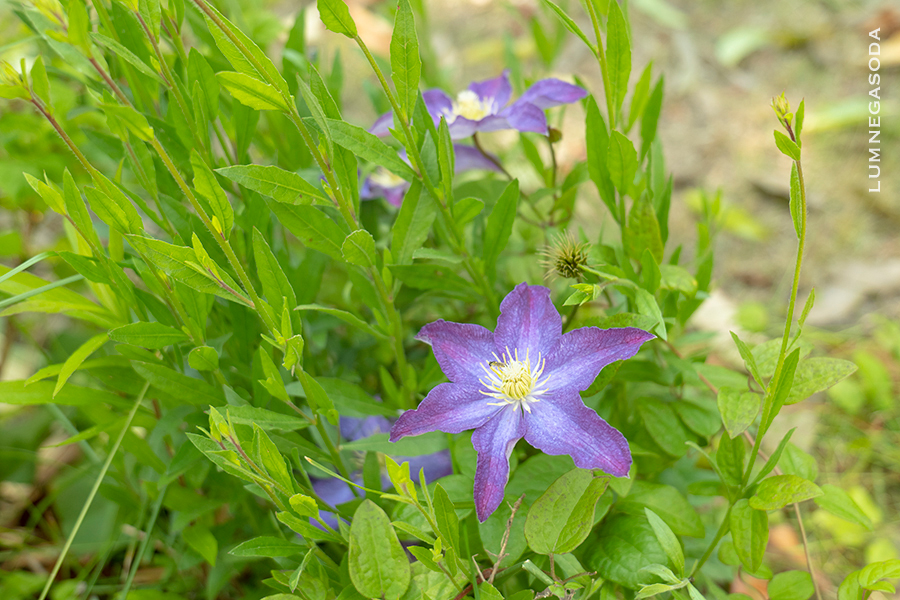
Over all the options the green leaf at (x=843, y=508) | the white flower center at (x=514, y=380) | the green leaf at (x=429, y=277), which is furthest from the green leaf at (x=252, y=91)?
the green leaf at (x=843, y=508)

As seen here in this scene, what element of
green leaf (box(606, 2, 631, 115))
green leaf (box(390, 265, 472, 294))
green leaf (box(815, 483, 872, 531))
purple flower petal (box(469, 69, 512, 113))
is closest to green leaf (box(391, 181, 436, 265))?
green leaf (box(390, 265, 472, 294))

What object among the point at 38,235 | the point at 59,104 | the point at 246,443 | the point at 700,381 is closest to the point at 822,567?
the point at 700,381

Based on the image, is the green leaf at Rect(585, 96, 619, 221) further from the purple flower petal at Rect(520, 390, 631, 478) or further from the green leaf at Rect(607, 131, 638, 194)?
the purple flower petal at Rect(520, 390, 631, 478)

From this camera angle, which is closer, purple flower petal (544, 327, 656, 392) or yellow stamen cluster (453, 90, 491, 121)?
purple flower petal (544, 327, 656, 392)

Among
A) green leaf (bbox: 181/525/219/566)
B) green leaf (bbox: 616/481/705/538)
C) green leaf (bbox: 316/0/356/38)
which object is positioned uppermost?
green leaf (bbox: 316/0/356/38)

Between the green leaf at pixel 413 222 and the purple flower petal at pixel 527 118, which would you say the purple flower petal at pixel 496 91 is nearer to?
the purple flower petal at pixel 527 118

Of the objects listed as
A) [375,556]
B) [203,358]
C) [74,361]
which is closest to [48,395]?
[74,361]

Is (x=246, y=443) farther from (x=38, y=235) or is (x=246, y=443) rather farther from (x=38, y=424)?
(x=38, y=235)
